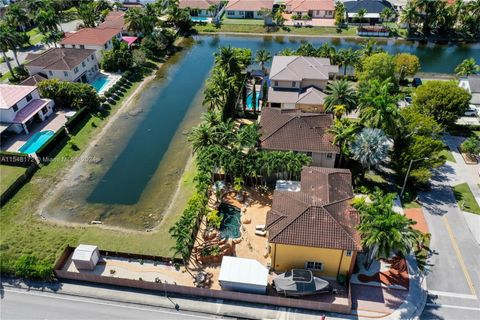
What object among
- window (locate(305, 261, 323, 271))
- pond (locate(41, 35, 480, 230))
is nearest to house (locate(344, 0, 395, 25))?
pond (locate(41, 35, 480, 230))

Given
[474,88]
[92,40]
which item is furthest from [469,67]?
[92,40]

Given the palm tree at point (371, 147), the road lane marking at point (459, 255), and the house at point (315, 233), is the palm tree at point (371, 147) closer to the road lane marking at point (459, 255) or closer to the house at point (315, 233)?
the house at point (315, 233)

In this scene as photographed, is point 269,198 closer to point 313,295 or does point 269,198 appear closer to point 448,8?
point 313,295

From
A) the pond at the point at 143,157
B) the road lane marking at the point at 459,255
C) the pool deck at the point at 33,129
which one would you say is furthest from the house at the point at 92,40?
the road lane marking at the point at 459,255

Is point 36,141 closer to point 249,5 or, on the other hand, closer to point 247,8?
point 247,8

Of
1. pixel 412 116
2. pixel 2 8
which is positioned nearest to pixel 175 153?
pixel 412 116

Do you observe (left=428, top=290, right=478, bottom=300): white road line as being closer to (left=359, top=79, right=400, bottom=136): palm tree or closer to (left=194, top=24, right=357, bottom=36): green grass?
(left=359, top=79, right=400, bottom=136): palm tree
